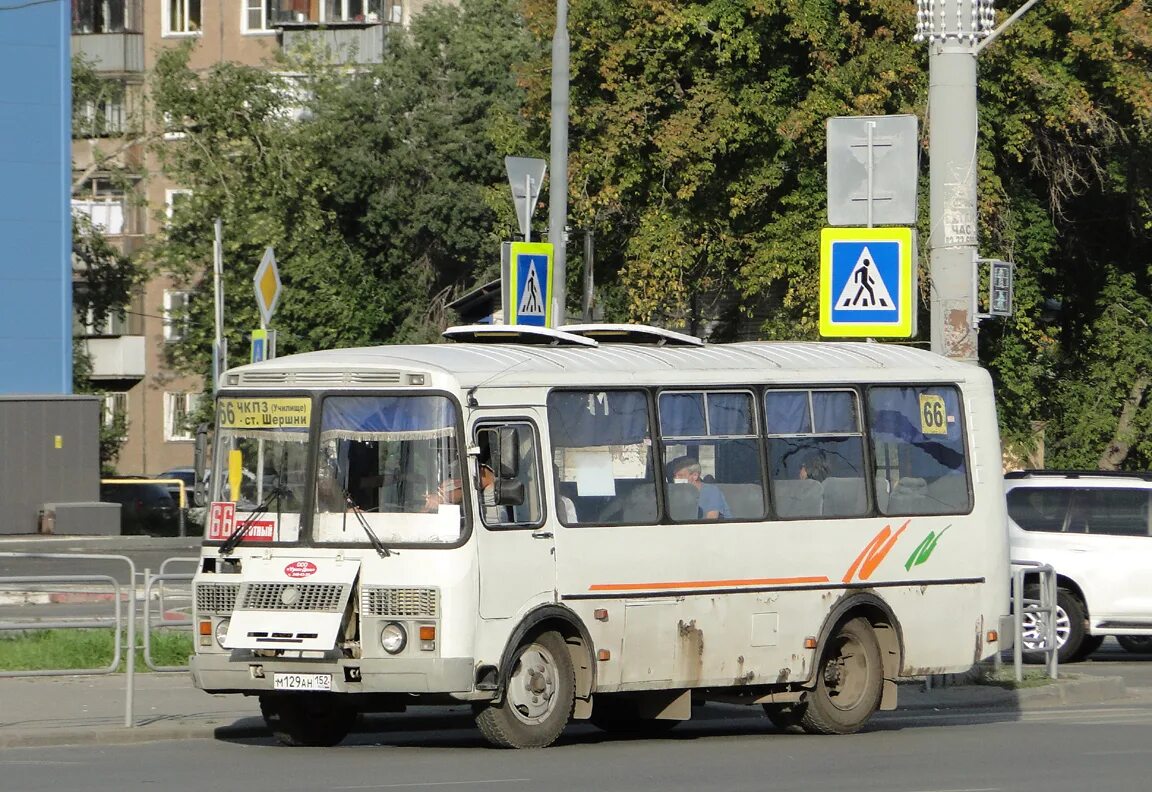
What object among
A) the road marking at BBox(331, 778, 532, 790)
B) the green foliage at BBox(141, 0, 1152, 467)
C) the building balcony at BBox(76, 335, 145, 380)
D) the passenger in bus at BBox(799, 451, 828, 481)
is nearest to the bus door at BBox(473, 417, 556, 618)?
the road marking at BBox(331, 778, 532, 790)

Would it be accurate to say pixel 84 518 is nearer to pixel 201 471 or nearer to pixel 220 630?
pixel 201 471

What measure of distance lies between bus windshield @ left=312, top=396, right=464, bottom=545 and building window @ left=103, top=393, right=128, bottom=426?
5240 cm

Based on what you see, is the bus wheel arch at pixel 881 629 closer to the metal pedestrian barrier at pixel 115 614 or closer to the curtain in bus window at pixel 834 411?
the curtain in bus window at pixel 834 411

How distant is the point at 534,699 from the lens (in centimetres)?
1298

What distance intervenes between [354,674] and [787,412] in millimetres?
3857

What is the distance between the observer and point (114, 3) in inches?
2547

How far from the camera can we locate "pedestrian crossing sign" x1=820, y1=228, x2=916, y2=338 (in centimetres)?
1744

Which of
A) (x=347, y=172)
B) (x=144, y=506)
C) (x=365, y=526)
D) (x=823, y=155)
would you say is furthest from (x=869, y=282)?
(x=347, y=172)

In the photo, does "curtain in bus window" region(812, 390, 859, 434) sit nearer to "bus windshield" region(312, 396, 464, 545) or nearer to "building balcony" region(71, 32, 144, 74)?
"bus windshield" region(312, 396, 464, 545)

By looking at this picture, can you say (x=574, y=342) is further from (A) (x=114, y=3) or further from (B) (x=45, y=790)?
(A) (x=114, y=3)

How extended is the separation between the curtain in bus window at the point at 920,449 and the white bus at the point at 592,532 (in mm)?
18

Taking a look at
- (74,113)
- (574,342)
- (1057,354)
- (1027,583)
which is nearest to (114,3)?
(74,113)

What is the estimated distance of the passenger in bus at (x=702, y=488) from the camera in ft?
46.0

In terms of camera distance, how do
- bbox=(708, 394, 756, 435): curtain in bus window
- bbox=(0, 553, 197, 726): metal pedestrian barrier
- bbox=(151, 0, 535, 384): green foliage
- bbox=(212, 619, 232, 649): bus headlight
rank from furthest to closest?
1. bbox=(151, 0, 535, 384): green foliage
2. bbox=(0, 553, 197, 726): metal pedestrian barrier
3. bbox=(708, 394, 756, 435): curtain in bus window
4. bbox=(212, 619, 232, 649): bus headlight
